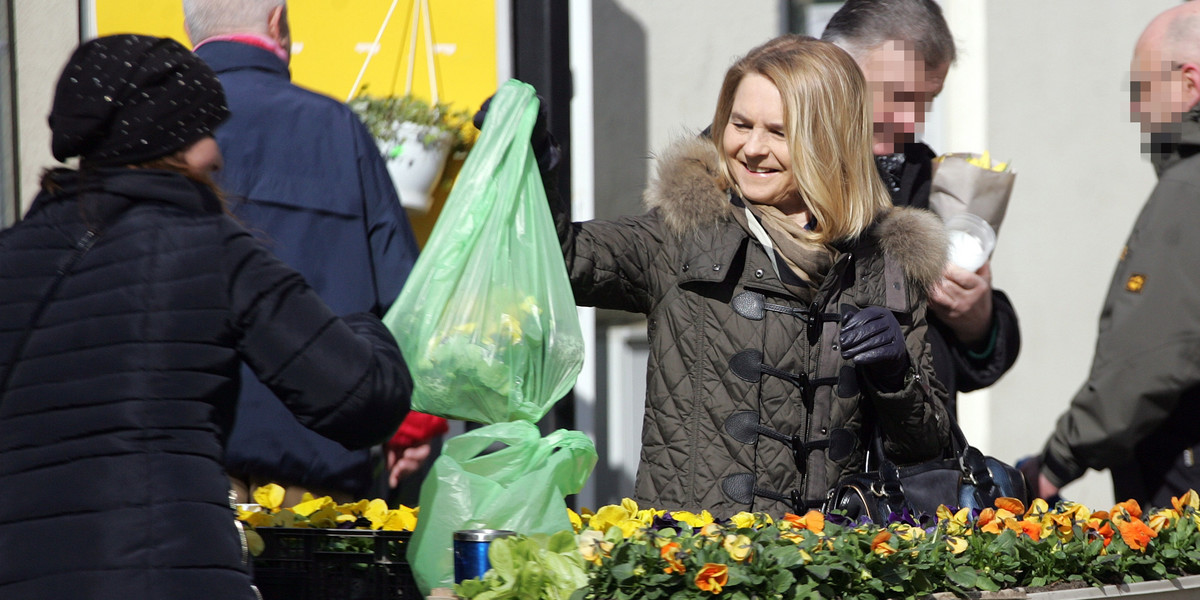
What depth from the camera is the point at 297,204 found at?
2.77 metres

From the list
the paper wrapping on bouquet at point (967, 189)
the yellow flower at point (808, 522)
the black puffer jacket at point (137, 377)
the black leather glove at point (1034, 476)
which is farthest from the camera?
the black leather glove at point (1034, 476)

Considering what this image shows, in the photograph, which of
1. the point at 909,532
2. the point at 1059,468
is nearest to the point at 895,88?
the point at 1059,468

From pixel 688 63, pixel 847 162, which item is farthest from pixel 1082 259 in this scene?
pixel 847 162

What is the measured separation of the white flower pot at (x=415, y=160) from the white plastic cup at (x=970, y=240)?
1472mm

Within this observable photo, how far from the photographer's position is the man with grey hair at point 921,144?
3.27 m

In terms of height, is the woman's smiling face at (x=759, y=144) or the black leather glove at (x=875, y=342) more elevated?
the woman's smiling face at (x=759, y=144)

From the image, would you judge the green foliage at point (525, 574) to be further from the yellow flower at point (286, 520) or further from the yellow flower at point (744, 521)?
the yellow flower at point (286, 520)

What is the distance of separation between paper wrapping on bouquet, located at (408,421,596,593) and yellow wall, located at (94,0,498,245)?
220 cm

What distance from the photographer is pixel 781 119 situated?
272cm

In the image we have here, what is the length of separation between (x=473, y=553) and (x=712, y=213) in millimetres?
976

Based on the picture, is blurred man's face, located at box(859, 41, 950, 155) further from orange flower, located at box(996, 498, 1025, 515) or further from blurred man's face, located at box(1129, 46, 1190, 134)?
orange flower, located at box(996, 498, 1025, 515)

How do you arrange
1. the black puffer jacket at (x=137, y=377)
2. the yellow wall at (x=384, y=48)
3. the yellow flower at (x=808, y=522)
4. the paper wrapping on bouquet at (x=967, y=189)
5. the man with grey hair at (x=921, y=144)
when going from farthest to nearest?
the yellow wall at (x=384, y=48) < the paper wrapping on bouquet at (x=967, y=189) < the man with grey hair at (x=921, y=144) < the yellow flower at (x=808, y=522) < the black puffer jacket at (x=137, y=377)

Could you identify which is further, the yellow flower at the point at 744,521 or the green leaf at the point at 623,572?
the yellow flower at the point at 744,521

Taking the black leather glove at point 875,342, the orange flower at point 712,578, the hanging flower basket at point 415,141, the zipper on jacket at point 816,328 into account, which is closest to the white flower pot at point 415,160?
the hanging flower basket at point 415,141
